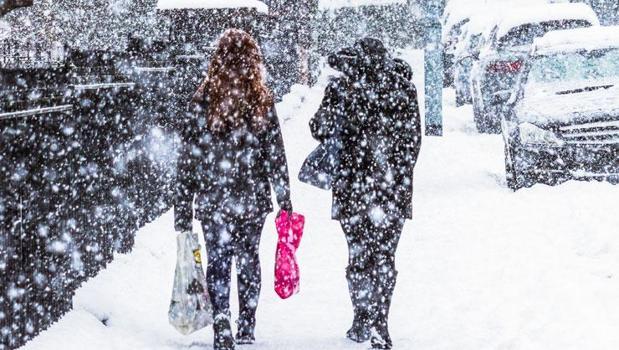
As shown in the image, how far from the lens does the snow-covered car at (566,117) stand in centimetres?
1055

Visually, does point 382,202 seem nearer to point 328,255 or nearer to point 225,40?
point 225,40

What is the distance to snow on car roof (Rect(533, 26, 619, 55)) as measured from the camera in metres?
12.4

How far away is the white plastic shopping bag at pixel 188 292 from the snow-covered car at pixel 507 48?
10907 mm

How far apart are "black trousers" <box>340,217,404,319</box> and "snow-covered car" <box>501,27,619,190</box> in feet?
16.9

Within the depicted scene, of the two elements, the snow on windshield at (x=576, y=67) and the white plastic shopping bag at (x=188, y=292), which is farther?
the snow on windshield at (x=576, y=67)

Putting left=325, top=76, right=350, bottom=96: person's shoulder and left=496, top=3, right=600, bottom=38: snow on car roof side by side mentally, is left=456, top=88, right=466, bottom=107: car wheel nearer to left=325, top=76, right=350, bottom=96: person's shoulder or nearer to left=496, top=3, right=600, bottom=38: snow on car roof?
left=496, top=3, right=600, bottom=38: snow on car roof

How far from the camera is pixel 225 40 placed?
5555mm

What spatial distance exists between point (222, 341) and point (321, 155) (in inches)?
49.5

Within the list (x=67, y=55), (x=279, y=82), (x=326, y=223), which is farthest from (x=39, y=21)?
(x=67, y=55)

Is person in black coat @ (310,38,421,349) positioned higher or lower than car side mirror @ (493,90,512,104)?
higher

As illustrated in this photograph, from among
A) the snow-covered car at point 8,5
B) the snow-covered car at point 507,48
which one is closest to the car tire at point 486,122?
the snow-covered car at point 507,48

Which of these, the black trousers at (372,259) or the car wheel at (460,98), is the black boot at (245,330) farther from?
the car wheel at (460,98)

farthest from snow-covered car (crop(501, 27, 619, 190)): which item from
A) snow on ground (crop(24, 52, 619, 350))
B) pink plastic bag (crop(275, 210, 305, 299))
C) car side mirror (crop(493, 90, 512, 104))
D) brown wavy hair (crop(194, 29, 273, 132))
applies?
brown wavy hair (crop(194, 29, 273, 132))

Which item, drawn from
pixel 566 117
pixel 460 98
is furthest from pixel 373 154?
pixel 460 98
